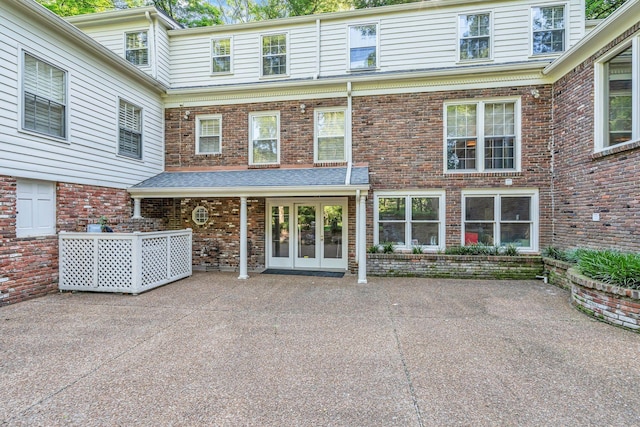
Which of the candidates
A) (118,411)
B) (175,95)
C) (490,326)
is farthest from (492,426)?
(175,95)

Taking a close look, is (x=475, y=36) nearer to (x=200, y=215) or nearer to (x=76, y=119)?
(x=200, y=215)

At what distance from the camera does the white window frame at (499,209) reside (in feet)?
26.4

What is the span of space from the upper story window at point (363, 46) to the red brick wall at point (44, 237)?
24.0ft

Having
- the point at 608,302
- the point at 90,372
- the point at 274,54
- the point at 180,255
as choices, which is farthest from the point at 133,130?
the point at 608,302

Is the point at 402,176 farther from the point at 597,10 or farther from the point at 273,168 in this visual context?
the point at 597,10

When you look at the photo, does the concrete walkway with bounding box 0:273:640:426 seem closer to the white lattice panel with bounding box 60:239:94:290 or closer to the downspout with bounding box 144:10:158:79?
the white lattice panel with bounding box 60:239:94:290

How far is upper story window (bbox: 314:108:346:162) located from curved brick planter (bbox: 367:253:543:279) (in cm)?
308

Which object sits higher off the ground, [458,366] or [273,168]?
[273,168]

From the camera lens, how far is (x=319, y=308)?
556 cm

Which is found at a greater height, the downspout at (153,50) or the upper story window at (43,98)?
the downspout at (153,50)

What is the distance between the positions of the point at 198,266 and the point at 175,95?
5305 mm

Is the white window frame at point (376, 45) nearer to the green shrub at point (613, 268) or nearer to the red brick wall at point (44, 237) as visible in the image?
the green shrub at point (613, 268)

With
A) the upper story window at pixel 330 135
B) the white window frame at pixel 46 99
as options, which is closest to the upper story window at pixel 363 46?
the upper story window at pixel 330 135

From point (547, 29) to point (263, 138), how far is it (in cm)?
837
